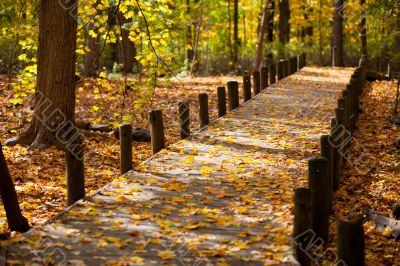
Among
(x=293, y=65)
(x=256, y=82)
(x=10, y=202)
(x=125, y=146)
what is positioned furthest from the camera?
(x=293, y=65)

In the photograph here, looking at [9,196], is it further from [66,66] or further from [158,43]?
[158,43]

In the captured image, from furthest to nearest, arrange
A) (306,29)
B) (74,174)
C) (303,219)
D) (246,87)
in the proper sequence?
(306,29) → (246,87) → (74,174) → (303,219)

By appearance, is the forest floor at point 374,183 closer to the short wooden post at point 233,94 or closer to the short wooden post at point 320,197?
the short wooden post at point 320,197

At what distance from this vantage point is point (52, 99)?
432 inches

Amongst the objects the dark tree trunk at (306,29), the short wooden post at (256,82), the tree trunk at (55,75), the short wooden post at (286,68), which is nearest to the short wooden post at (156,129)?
the tree trunk at (55,75)

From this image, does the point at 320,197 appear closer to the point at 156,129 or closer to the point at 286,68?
the point at 156,129

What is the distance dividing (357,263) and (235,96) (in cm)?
952

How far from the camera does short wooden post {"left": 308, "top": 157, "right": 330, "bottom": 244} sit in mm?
6477

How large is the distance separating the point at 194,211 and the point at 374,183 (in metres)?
4.77

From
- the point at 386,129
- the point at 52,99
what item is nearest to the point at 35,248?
the point at 52,99

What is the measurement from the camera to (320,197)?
6.49m

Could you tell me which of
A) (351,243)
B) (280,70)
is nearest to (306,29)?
(280,70)

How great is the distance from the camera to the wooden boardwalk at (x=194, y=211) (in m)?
5.66

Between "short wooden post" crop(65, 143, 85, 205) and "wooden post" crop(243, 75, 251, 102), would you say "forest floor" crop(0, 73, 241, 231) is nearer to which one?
"short wooden post" crop(65, 143, 85, 205)
